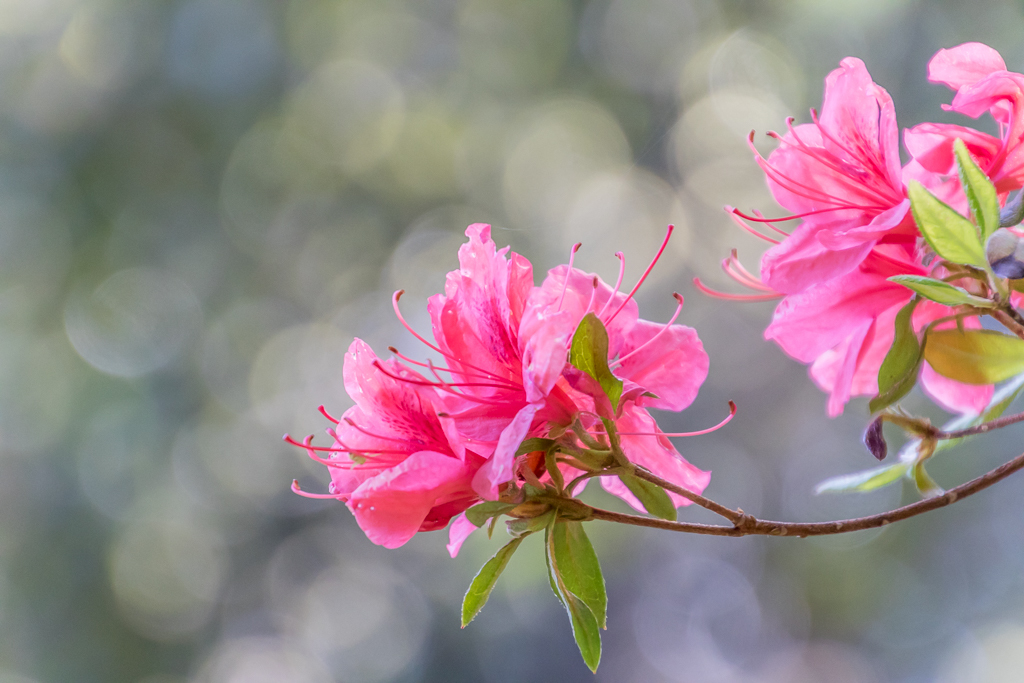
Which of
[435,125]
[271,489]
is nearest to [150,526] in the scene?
[271,489]

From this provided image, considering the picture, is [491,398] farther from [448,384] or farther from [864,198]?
[864,198]

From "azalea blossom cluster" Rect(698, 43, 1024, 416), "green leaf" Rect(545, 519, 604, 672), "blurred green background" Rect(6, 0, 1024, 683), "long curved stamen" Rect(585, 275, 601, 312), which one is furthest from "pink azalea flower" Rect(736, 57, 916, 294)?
"blurred green background" Rect(6, 0, 1024, 683)

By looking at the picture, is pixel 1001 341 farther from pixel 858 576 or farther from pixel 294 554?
pixel 294 554

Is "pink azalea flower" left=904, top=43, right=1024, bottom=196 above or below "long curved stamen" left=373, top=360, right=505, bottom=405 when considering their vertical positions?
above

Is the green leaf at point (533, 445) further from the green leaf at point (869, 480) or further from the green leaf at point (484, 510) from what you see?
the green leaf at point (869, 480)

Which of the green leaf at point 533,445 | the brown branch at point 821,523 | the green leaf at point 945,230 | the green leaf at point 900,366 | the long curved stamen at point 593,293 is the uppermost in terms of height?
the green leaf at point 945,230

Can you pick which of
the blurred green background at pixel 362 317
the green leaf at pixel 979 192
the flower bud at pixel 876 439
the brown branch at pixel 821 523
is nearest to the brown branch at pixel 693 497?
the brown branch at pixel 821 523

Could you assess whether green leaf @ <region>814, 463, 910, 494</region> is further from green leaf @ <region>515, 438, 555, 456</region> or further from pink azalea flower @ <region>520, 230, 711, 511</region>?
green leaf @ <region>515, 438, 555, 456</region>
